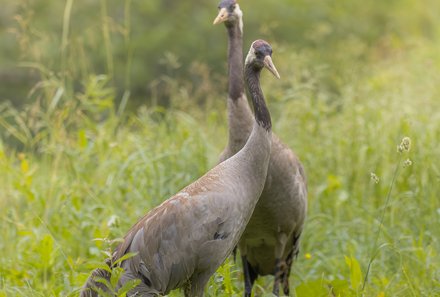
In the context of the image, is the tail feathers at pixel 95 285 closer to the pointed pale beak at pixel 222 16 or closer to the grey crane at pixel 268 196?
the grey crane at pixel 268 196

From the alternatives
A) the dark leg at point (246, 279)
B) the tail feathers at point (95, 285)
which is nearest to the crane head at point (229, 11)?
the dark leg at point (246, 279)

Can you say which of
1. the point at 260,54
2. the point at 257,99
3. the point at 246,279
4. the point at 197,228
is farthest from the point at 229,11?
the point at 246,279

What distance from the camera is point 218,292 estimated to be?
14.3ft

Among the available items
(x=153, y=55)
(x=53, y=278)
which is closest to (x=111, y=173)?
(x=53, y=278)

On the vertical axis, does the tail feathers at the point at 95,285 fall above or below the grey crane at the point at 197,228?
below

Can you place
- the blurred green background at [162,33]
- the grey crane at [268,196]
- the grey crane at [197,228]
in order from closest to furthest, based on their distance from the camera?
1. the grey crane at [197,228]
2. the grey crane at [268,196]
3. the blurred green background at [162,33]

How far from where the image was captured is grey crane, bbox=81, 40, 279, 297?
3945 mm

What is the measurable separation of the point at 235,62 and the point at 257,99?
28.6 inches

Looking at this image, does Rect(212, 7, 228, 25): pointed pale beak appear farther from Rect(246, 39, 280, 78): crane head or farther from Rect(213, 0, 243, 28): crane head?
Rect(246, 39, 280, 78): crane head

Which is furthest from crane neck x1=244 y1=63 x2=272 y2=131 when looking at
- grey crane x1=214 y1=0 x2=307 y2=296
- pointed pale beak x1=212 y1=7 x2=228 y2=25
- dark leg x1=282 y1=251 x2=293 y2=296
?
dark leg x1=282 y1=251 x2=293 y2=296

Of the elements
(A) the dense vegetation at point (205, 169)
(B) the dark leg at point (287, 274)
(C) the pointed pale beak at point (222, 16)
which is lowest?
(B) the dark leg at point (287, 274)

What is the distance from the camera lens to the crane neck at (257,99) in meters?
4.15

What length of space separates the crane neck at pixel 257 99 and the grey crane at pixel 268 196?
0.48 m

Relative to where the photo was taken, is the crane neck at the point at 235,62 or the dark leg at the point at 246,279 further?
the dark leg at the point at 246,279
